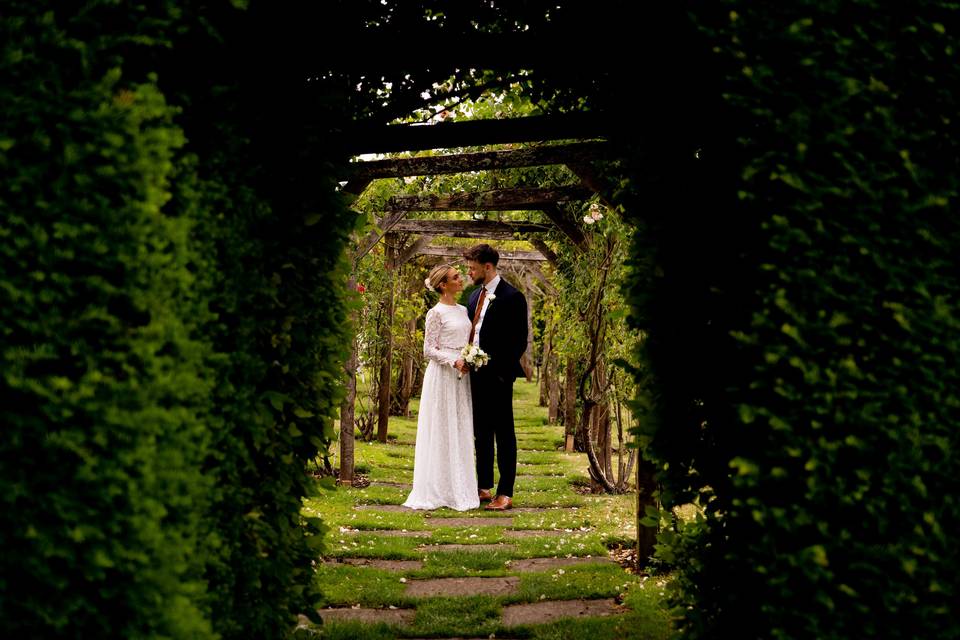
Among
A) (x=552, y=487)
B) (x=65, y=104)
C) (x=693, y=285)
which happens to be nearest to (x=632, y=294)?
(x=693, y=285)

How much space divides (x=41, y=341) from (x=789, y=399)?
2117 millimetres

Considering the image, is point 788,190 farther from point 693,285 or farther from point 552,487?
point 552,487

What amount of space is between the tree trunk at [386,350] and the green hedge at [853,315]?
407 inches

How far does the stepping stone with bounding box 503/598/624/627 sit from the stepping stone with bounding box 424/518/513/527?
95.2 inches

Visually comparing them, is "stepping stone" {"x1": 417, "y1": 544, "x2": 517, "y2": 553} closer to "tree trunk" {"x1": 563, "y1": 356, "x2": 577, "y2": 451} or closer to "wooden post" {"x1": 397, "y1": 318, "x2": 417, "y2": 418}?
"tree trunk" {"x1": 563, "y1": 356, "x2": 577, "y2": 451}

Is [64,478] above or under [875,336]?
under

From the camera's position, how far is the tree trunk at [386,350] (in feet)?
41.1

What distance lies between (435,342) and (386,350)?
174 inches

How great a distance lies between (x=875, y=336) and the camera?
2346 mm

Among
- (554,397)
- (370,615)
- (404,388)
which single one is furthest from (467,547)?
(404,388)

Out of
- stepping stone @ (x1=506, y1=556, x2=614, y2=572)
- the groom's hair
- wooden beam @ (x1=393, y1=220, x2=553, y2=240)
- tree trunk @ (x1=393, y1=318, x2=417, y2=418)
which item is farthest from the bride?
tree trunk @ (x1=393, y1=318, x2=417, y2=418)

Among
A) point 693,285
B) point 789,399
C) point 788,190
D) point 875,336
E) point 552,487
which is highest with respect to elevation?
point 788,190

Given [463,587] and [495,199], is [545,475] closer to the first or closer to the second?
[495,199]

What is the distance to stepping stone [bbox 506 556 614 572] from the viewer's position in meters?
5.59
